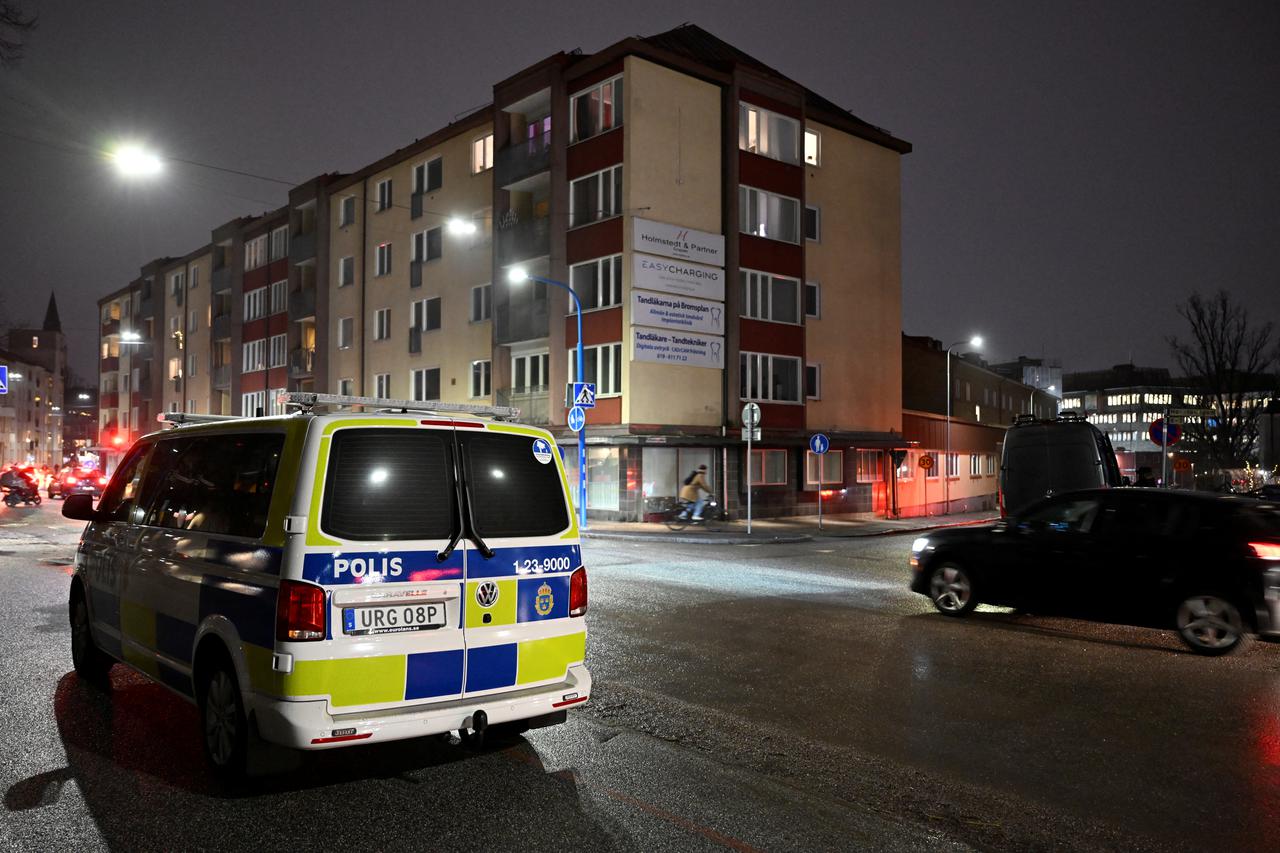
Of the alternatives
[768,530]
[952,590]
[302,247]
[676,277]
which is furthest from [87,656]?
[302,247]

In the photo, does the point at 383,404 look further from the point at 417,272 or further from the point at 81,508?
the point at 417,272

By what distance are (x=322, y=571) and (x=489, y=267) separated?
32.3 meters

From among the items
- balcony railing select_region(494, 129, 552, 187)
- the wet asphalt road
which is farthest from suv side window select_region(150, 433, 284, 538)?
balcony railing select_region(494, 129, 552, 187)

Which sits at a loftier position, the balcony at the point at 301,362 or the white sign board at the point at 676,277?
the white sign board at the point at 676,277

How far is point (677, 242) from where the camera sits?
30344 mm

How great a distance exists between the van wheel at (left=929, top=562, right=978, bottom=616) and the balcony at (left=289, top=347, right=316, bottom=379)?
133 feet

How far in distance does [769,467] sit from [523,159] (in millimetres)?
14039

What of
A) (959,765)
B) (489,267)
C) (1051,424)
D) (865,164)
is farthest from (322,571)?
(865,164)

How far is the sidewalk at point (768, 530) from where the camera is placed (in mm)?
23672

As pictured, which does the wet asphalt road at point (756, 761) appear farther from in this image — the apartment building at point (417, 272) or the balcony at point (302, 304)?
the balcony at point (302, 304)

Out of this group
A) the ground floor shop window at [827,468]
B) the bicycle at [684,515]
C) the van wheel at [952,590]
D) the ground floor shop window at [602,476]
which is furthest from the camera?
the ground floor shop window at [827,468]

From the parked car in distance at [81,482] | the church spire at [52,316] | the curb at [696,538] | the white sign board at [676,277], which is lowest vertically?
the curb at [696,538]

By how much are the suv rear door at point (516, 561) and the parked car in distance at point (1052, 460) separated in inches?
623

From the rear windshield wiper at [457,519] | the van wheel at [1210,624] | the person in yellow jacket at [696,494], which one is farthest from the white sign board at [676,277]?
the rear windshield wiper at [457,519]
